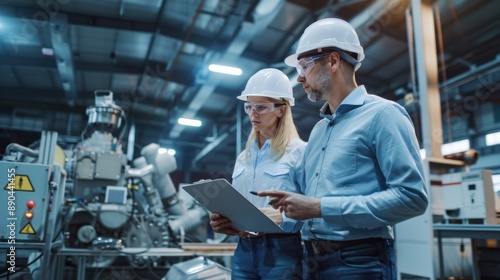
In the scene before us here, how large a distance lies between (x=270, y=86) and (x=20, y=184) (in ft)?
6.03

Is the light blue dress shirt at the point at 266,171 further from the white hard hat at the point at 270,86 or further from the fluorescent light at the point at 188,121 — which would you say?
the fluorescent light at the point at 188,121

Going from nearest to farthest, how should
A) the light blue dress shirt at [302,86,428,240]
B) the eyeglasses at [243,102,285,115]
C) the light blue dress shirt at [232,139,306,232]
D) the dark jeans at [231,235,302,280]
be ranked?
the light blue dress shirt at [302,86,428,240]
the dark jeans at [231,235,302,280]
the light blue dress shirt at [232,139,306,232]
the eyeglasses at [243,102,285,115]

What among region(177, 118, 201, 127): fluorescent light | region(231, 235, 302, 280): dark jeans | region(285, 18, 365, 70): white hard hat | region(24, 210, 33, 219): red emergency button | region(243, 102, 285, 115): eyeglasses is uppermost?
region(177, 118, 201, 127): fluorescent light

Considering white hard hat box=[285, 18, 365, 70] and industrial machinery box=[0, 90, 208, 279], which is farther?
industrial machinery box=[0, 90, 208, 279]

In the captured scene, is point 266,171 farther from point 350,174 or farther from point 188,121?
point 188,121

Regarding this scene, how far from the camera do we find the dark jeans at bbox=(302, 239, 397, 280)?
3.05 feet

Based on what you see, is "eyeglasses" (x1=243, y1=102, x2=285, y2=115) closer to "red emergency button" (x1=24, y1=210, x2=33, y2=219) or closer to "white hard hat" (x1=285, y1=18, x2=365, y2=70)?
"white hard hat" (x1=285, y1=18, x2=365, y2=70)

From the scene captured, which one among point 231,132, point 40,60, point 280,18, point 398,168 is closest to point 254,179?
point 398,168

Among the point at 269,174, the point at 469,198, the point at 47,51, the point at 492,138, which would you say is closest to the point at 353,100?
the point at 269,174

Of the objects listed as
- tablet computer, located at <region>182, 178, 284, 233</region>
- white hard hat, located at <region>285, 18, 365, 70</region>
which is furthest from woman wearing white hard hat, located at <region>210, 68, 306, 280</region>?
white hard hat, located at <region>285, 18, 365, 70</region>

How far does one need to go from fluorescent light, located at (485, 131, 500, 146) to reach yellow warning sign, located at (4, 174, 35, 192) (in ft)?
26.1

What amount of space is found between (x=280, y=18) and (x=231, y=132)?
4.38 metres

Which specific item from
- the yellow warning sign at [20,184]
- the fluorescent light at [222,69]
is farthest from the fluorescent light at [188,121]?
the yellow warning sign at [20,184]

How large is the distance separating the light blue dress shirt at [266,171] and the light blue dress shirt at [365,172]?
30cm
